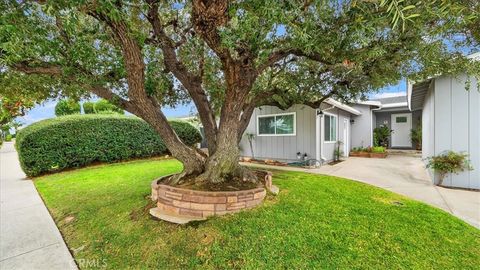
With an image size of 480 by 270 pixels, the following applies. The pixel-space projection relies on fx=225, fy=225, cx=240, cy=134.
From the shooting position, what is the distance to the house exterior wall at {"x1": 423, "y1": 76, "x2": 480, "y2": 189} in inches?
224

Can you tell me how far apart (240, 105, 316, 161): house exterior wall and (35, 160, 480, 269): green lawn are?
4939 mm

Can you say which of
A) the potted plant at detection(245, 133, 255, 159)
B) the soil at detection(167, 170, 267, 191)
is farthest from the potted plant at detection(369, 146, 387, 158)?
the soil at detection(167, 170, 267, 191)

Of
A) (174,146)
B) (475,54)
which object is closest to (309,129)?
(475,54)

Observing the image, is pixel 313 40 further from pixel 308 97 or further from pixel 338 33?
pixel 308 97

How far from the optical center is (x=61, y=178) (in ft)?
26.0

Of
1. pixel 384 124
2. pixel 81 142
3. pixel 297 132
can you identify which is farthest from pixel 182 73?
pixel 384 124

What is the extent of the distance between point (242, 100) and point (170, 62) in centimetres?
161

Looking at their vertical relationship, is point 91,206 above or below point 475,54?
below

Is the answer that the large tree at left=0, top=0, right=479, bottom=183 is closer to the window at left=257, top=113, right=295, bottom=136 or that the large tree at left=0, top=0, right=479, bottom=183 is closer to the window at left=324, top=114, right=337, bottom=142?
the window at left=257, top=113, right=295, bottom=136

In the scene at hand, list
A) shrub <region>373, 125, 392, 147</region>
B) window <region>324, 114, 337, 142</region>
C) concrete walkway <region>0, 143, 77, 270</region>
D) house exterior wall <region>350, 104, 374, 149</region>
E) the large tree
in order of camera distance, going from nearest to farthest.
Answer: the large tree
concrete walkway <region>0, 143, 77, 270</region>
window <region>324, 114, 337, 142</region>
house exterior wall <region>350, 104, 374, 149</region>
shrub <region>373, 125, 392, 147</region>

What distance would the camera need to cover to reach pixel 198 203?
3715mm

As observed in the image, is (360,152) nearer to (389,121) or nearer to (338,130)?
(338,130)

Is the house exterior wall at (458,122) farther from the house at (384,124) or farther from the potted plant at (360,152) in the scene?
the potted plant at (360,152)

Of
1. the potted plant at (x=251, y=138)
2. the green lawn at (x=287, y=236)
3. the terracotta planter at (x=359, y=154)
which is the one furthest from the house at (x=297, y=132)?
the green lawn at (x=287, y=236)
